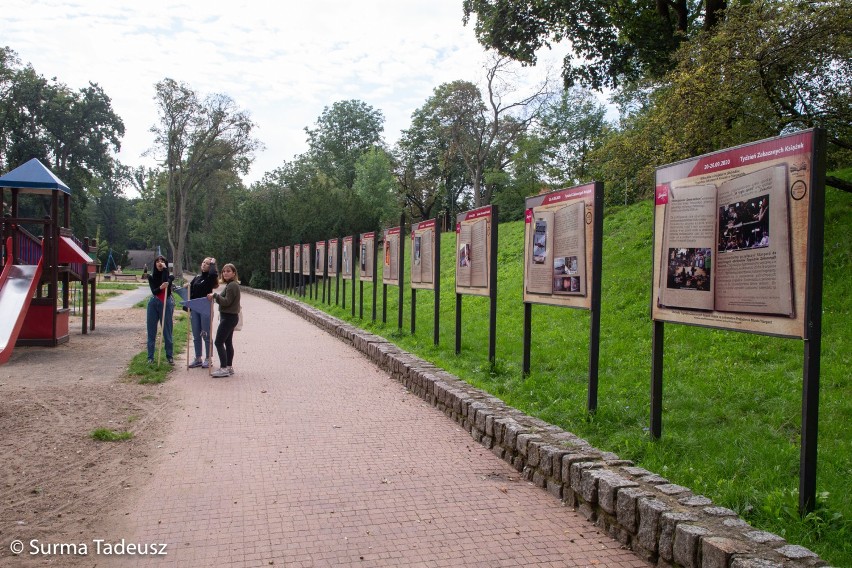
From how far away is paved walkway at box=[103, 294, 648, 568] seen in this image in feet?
13.1

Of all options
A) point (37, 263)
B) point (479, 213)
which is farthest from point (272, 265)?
point (479, 213)

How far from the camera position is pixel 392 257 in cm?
1477

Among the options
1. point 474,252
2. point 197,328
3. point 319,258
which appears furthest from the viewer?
point 319,258

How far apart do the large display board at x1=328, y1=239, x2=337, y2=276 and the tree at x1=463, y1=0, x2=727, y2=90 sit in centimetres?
739

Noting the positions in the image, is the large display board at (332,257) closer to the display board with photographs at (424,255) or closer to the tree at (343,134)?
the display board with photographs at (424,255)

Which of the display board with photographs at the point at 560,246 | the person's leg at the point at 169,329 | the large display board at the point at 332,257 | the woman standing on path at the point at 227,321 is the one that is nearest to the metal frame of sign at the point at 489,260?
the display board with photographs at the point at 560,246

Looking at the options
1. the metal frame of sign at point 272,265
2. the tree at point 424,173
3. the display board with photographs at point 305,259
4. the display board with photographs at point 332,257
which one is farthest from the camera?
the tree at point 424,173

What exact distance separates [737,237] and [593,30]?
15184 millimetres

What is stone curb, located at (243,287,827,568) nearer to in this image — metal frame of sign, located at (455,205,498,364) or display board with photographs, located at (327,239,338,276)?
metal frame of sign, located at (455,205,498,364)

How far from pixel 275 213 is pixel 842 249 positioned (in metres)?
33.2

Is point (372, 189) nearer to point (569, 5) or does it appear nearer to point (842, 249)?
point (569, 5)

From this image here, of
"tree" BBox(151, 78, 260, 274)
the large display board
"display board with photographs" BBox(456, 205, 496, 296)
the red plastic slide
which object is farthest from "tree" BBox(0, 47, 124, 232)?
"display board with photographs" BBox(456, 205, 496, 296)

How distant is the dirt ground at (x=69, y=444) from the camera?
4422 mm

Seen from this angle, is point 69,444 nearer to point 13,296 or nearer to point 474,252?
point 474,252
